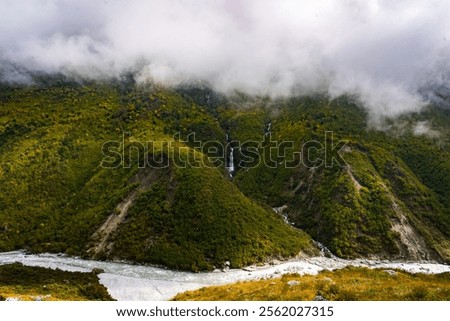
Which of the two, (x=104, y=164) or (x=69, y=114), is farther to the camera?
(x=69, y=114)

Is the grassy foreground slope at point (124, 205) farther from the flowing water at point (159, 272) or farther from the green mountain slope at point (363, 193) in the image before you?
the green mountain slope at point (363, 193)

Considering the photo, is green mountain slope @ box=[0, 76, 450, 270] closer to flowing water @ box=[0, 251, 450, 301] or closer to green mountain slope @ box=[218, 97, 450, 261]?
green mountain slope @ box=[218, 97, 450, 261]

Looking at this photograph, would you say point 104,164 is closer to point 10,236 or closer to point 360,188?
point 10,236

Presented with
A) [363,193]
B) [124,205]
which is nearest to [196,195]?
[124,205]

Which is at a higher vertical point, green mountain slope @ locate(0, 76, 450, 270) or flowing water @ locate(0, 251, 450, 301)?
green mountain slope @ locate(0, 76, 450, 270)

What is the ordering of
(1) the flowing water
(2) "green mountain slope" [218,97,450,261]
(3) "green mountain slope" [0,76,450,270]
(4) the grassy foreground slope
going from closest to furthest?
(1) the flowing water
(4) the grassy foreground slope
(3) "green mountain slope" [0,76,450,270]
(2) "green mountain slope" [218,97,450,261]

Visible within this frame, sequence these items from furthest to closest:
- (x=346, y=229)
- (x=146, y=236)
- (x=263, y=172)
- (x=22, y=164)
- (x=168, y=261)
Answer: (x=263, y=172) → (x=22, y=164) → (x=346, y=229) → (x=146, y=236) → (x=168, y=261)

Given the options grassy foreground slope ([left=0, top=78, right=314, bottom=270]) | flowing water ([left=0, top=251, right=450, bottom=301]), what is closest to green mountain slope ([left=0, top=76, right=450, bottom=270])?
grassy foreground slope ([left=0, top=78, right=314, bottom=270])

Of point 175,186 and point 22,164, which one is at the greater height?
point 22,164
